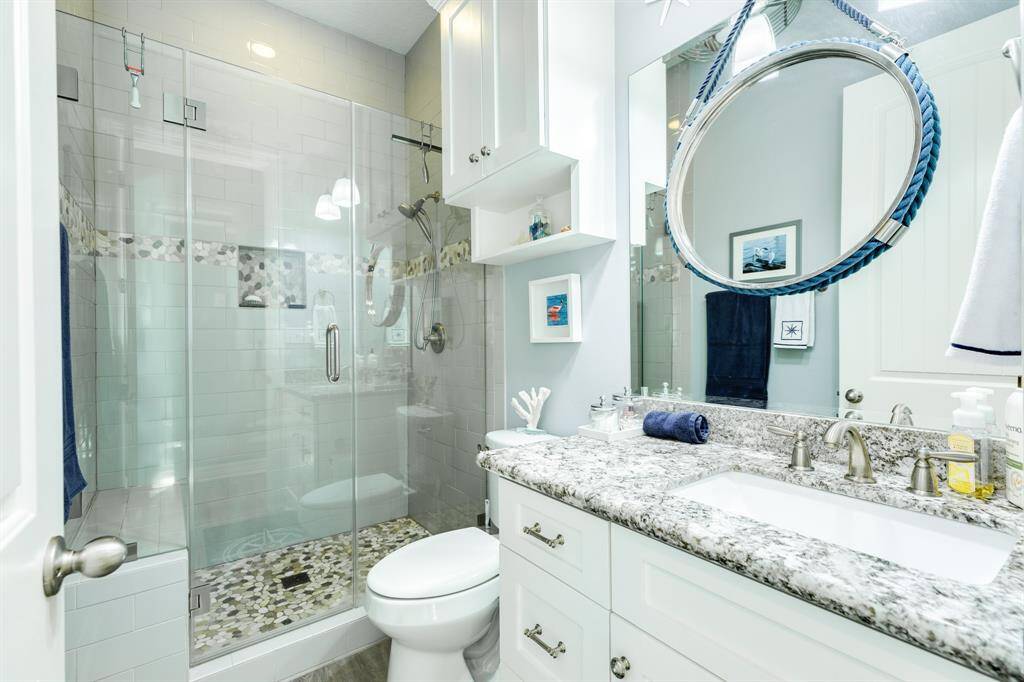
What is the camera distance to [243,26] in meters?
2.46

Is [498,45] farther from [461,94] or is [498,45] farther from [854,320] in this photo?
[854,320]

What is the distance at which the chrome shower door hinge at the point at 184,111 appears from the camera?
5.88ft

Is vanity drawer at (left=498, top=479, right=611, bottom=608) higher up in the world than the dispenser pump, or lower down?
lower down

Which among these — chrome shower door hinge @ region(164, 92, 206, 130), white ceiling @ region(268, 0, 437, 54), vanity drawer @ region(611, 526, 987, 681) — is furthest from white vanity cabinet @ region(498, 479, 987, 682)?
white ceiling @ region(268, 0, 437, 54)

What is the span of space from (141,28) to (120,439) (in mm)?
1961

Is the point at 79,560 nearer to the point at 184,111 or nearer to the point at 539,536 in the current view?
the point at 539,536

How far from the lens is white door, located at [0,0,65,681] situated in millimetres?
413

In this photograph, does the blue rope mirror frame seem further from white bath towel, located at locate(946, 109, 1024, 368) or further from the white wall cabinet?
the white wall cabinet

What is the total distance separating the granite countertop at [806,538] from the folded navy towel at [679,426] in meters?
0.05

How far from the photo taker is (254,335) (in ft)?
6.64

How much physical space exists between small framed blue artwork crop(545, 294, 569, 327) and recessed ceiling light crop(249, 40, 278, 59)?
2.18 metres

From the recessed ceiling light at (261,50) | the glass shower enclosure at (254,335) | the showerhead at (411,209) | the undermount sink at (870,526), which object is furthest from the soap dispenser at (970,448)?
the recessed ceiling light at (261,50)

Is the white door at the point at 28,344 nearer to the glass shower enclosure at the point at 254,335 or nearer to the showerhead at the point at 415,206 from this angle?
the glass shower enclosure at the point at 254,335

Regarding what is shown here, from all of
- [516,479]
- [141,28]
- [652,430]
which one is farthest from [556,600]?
[141,28]
